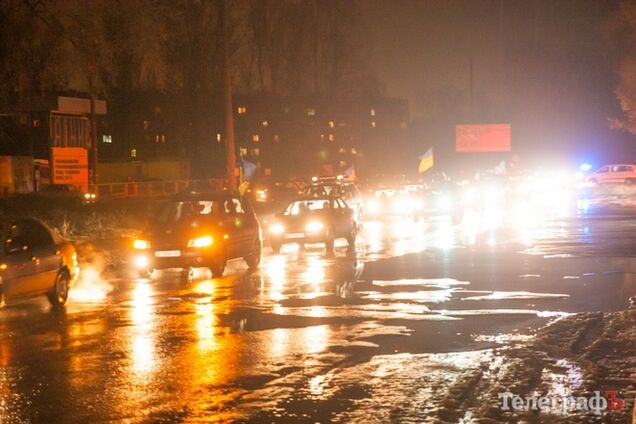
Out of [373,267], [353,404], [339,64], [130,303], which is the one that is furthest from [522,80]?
[353,404]

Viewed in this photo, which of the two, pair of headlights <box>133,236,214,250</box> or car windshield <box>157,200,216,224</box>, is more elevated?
car windshield <box>157,200,216,224</box>

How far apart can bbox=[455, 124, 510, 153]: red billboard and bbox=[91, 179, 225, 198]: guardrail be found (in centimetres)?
3479

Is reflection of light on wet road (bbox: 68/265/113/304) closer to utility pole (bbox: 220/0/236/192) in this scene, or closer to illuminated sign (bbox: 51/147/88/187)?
utility pole (bbox: 220/0/236/192)

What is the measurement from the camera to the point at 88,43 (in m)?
22.0

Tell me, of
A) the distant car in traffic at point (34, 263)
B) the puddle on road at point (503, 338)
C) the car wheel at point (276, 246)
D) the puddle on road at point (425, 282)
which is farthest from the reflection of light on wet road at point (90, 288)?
the puddle on road at point (503, 338)

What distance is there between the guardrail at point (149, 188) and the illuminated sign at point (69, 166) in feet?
21.4

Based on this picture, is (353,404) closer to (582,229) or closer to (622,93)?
(582,229)

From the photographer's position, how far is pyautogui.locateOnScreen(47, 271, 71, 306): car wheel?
15.7m

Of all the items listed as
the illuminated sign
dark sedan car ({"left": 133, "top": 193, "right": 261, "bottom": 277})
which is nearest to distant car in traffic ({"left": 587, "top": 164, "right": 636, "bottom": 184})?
the illuminated sign

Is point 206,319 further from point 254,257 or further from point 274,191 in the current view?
point 274,191

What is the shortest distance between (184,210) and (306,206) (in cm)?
694

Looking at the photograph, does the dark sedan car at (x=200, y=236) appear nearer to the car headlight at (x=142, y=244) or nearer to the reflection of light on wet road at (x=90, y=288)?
the car headlight at (x=142, y=244)

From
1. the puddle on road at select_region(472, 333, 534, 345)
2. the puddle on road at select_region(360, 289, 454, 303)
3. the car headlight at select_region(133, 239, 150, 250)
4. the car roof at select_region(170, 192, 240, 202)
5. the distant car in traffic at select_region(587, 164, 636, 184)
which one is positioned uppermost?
the distant car in traffic at select_region(587, 164, 636, 184)

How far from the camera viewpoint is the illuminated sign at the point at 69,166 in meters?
62.7
